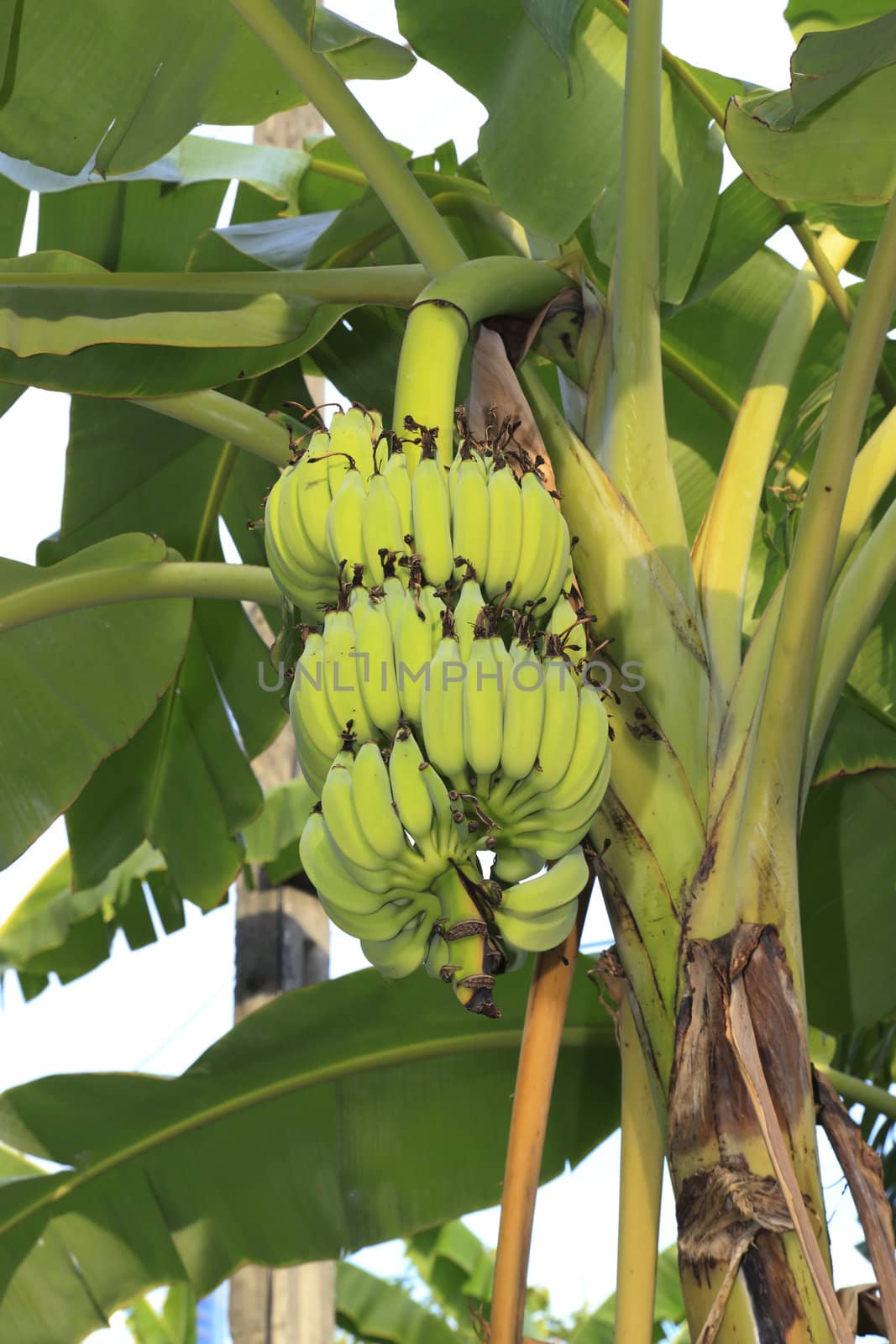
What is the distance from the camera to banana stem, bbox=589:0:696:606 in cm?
89

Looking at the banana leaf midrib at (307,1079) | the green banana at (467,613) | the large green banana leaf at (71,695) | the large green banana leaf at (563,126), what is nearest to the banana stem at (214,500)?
the large green banana leaf at (71,695)

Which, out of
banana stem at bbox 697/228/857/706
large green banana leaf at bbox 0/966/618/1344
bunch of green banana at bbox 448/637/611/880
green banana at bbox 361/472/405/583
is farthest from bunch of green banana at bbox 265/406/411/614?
large green banana leaf at bbox 0/966/618/1344

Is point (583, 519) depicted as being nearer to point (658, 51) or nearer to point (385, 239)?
point (658, 51)

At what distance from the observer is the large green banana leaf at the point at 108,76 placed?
105cm

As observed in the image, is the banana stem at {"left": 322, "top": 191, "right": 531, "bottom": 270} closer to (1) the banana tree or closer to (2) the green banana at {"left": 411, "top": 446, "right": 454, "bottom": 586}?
(1) the banana tree

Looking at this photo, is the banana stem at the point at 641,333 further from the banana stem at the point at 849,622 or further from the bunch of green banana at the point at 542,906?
the bunch of green banana at the point at 542,906

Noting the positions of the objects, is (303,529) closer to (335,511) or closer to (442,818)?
(335,511)

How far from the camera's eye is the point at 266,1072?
133 centimetres

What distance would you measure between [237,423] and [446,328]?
39 centimetres

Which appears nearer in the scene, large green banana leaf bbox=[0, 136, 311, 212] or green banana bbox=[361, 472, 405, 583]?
green banana bbox=[361, 472, 405, 583]

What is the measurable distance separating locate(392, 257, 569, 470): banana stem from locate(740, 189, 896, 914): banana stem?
24 centimetres

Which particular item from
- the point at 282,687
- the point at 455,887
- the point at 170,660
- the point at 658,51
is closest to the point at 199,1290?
the point at 170,660

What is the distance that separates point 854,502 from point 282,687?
1.55 feet

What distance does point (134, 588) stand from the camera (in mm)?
1082
